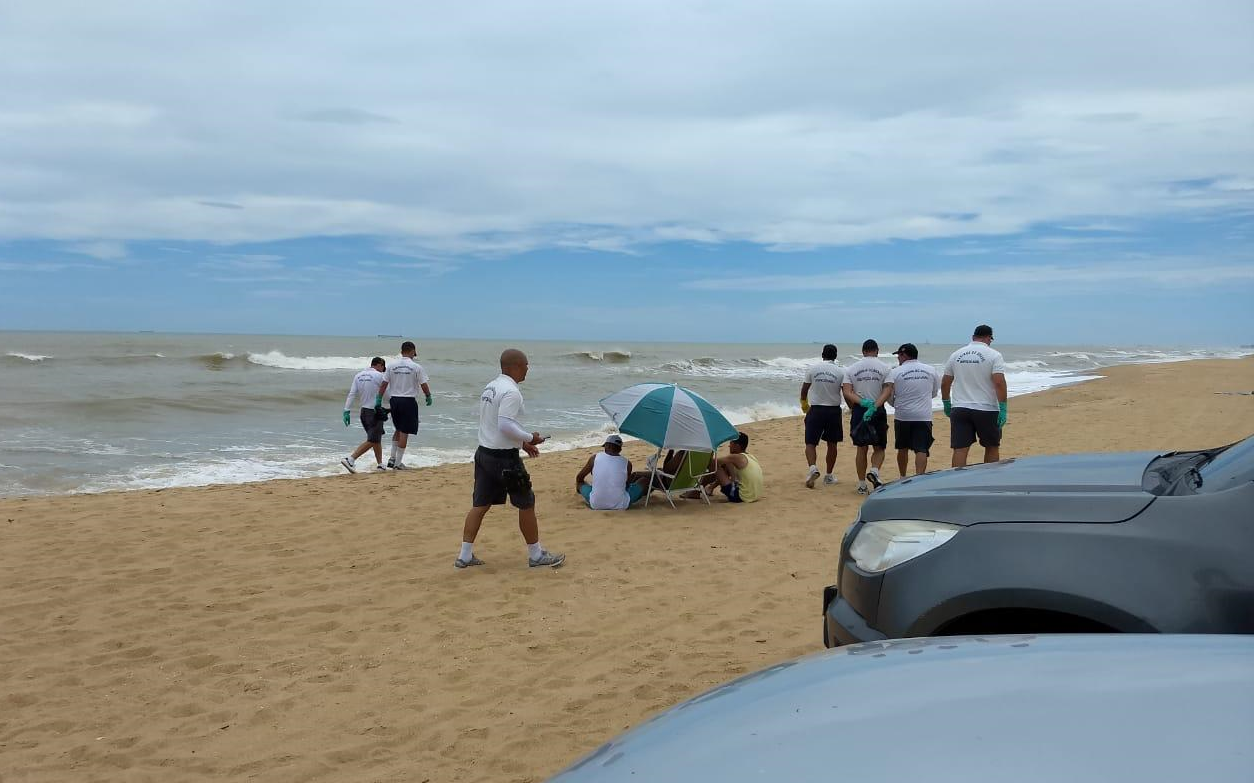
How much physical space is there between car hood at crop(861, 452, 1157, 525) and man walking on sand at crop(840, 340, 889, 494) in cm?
621

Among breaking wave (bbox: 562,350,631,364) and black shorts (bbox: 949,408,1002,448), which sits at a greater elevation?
breaking wave (bbox: 562,350,631,364)

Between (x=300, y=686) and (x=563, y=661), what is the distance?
1454 millimetres

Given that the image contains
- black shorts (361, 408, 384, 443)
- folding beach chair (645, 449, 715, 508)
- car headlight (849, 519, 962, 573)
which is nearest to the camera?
car headlight (849, 519, 962, 573)

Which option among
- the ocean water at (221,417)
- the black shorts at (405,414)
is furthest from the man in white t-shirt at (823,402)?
the ocean water at (221,417)

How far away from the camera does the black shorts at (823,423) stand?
10289mm

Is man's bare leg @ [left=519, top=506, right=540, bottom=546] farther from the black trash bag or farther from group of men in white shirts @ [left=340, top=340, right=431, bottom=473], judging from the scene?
group of men in white shirts @ [left=340, top=340, right=431, bottom=473]

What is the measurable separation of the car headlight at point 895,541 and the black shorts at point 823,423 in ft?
23.4

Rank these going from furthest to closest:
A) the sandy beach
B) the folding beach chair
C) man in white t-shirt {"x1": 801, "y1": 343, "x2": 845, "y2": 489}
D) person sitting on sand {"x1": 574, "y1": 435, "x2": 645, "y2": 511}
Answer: man in white t-shirt {"x1": 801, "y1": 343, "x2": 845, "y2": 489} < the folding beach chair < person sitting on sand {"x1": 574, "y1": 435, "x2": 645, "y2": 511} < the sandy beach

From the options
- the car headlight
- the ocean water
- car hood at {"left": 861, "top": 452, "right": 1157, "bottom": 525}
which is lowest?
the ocean water

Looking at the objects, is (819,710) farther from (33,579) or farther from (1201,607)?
(33,579)

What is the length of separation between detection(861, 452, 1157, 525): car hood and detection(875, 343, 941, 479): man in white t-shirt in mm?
5947

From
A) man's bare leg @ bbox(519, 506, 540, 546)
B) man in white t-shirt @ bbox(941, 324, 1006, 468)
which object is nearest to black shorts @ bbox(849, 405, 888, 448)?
man in white t-shirt @ bbox(941, 324, 1006, 468)

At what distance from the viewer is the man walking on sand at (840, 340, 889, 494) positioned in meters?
9.87

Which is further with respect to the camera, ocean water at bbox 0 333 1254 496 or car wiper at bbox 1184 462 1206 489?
ocean water at bbox 0 333 1254 496
